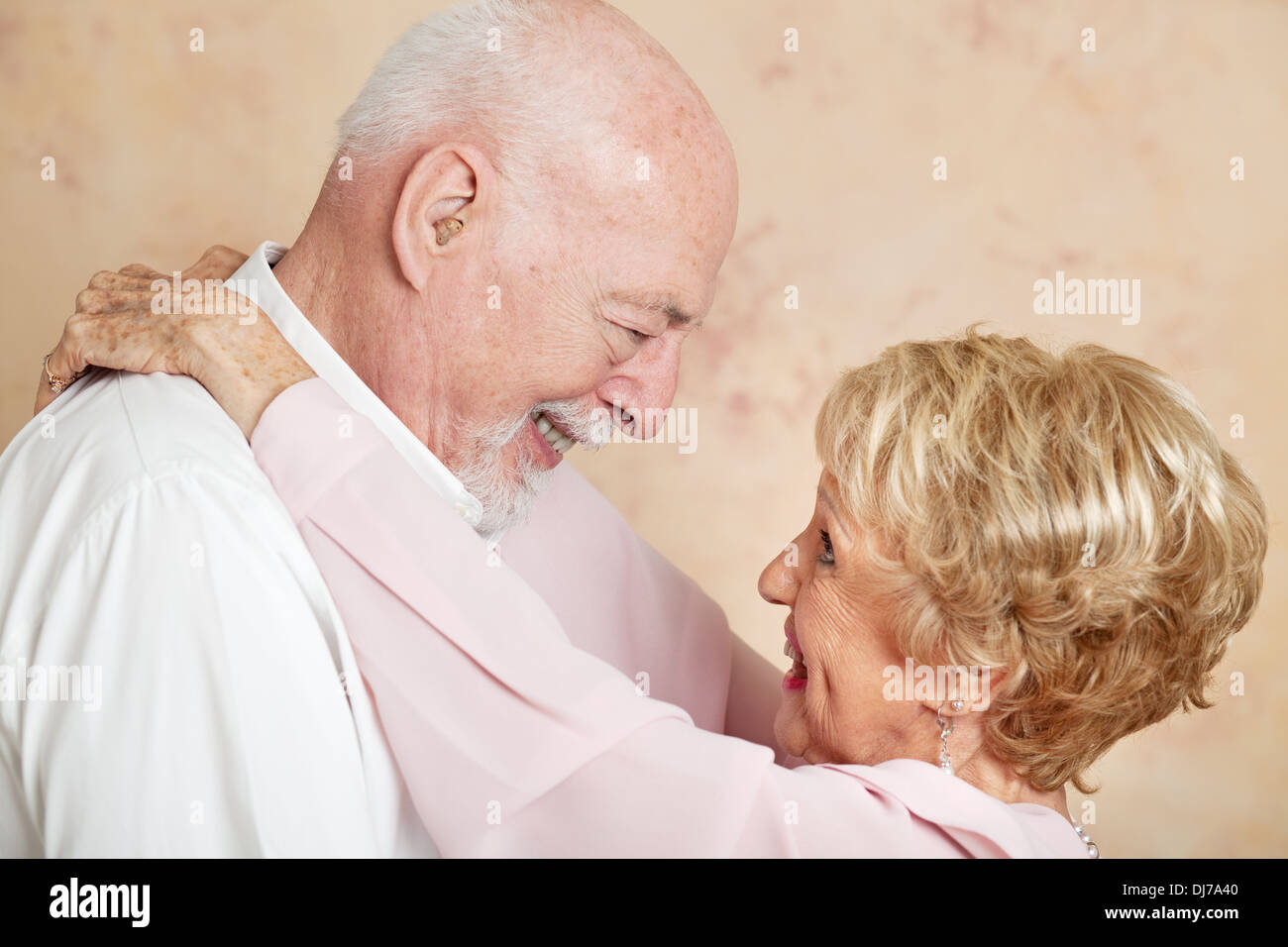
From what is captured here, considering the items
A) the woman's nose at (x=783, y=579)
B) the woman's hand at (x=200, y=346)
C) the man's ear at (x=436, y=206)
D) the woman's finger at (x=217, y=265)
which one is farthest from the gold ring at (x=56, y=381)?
the woman's nose at (x=783, y=579)

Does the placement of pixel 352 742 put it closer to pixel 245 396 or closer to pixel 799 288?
pixel 245 396

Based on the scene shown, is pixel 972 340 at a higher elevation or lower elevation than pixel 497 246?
lower

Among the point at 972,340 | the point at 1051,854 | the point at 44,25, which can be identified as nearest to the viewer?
the point at 1051,854

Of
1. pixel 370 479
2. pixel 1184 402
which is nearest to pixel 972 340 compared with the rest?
pixel 1184 402

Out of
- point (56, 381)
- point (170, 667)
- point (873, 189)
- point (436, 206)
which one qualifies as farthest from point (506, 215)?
point (873, 189)

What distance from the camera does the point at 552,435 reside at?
2023mm

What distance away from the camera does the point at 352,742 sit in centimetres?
146

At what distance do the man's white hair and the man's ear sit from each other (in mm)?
40

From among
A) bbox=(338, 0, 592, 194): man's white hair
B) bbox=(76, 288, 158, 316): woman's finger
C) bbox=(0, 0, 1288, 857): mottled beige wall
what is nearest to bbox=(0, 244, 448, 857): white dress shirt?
bbox=(76, 288, 158, 316): woman's finger

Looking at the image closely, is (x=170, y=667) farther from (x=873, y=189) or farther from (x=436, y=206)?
(x=873, y=189)

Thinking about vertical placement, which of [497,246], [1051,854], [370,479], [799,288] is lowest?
[1051,854]

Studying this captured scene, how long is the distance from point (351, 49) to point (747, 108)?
97 centimetres

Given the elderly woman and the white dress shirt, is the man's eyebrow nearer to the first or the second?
the elderly woman

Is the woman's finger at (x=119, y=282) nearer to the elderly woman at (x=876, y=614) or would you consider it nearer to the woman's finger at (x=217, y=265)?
the elderly woman at (x=876, y=614)
